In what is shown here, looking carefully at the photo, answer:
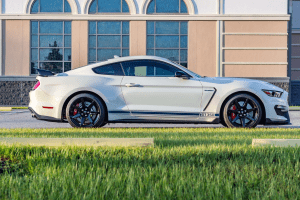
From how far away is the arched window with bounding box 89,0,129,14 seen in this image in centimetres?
1898

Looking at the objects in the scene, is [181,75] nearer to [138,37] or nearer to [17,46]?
[138,37]

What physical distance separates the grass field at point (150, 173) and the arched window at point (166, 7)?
1613cm

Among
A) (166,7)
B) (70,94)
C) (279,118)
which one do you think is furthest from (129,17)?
(279,118)

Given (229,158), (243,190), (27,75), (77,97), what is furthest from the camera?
(27,75)

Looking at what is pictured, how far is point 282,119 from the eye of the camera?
6.73m

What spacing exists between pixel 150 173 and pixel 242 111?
4.36 metres

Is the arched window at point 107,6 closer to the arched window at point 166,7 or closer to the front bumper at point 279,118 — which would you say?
the arched window at point 166,7

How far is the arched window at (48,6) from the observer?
18.9 meters

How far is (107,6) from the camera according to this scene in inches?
749

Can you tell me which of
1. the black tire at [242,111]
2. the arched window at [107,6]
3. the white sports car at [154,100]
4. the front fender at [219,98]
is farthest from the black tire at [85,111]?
the arched window at [107,6]

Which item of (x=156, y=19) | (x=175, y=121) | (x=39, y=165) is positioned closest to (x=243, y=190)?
(x=39, y=165)

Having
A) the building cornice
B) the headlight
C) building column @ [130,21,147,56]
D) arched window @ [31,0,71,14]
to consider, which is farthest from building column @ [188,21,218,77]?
the headlight

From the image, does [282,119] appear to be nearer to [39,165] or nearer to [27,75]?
[39,165]

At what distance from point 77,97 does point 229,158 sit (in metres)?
3.97
